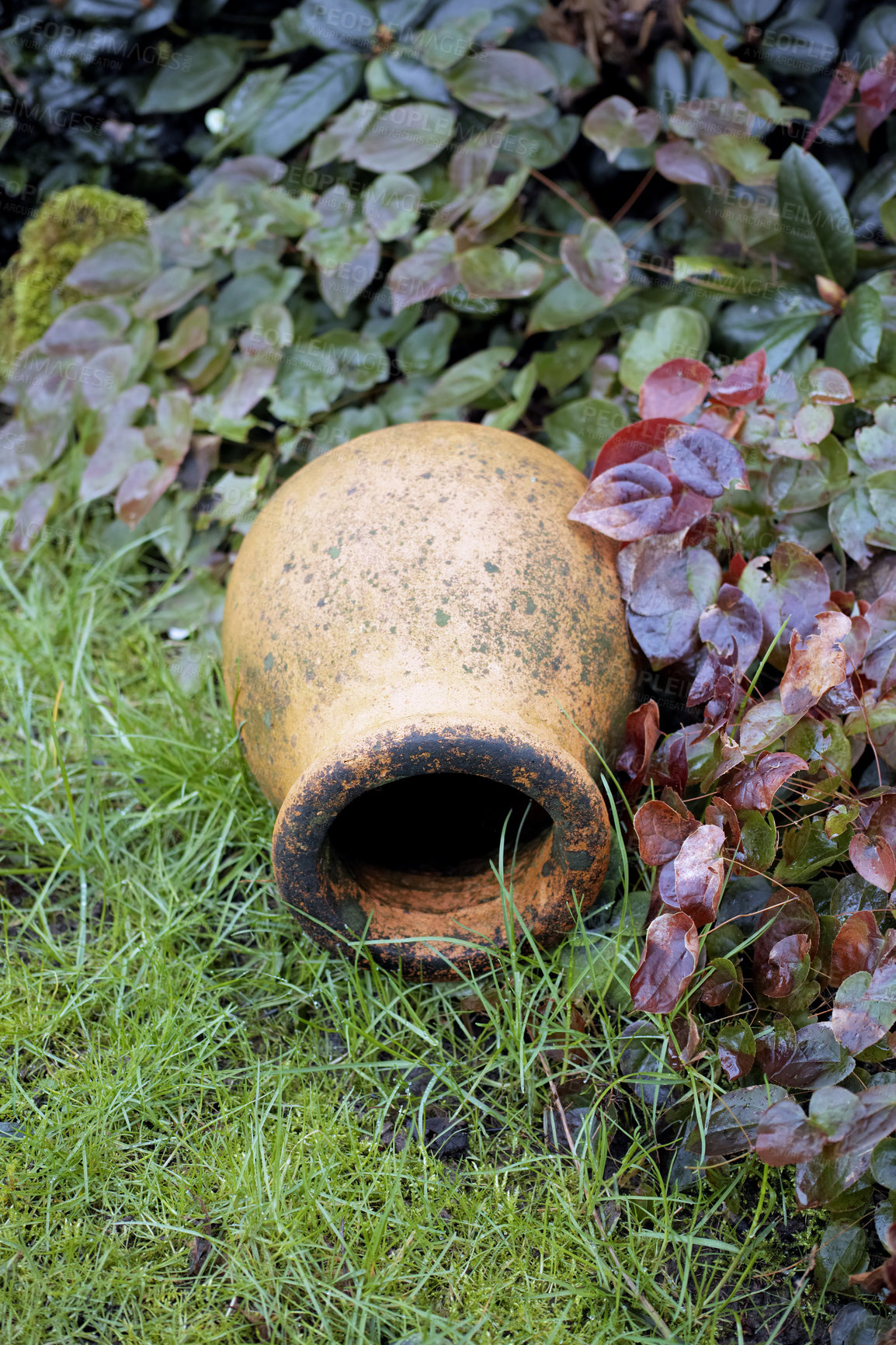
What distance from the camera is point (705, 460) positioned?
156cm

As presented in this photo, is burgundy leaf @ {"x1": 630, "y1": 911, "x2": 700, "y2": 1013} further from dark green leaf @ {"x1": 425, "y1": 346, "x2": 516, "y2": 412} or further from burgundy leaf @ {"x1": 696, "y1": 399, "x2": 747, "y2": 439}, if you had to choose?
dark green leaf @ {"x1": 425, "y1": 346, "x2": 516, "y2": 412}

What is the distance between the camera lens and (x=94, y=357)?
2377 millimetres

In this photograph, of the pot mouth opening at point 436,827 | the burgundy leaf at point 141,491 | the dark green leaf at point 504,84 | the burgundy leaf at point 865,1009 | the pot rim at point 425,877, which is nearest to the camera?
the burgundy leaf at point 865,1009

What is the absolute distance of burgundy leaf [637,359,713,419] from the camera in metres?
1.67

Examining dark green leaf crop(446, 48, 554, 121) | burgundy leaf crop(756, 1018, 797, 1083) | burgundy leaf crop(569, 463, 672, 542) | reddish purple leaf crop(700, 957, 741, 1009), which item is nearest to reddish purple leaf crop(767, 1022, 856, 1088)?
burgundy leaf crop(756, 1018, 797, 1083)

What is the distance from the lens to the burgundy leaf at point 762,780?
4.37 feet

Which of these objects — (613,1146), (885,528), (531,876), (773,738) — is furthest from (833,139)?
(613,1146)

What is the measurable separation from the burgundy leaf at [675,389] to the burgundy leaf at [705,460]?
5.1 inches

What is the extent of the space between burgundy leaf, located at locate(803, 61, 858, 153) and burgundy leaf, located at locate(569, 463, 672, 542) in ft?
2.77

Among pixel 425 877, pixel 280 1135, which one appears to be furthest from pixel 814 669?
pixel 280 1135

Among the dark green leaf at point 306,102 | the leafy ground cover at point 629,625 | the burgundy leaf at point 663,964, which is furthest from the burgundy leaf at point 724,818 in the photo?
the dark green leaf at point 306,102

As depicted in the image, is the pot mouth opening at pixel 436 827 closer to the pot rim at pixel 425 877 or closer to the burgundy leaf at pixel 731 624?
the pot rim at pixel 425 877

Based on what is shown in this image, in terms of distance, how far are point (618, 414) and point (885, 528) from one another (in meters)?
0.59

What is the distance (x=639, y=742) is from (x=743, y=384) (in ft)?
2.01
